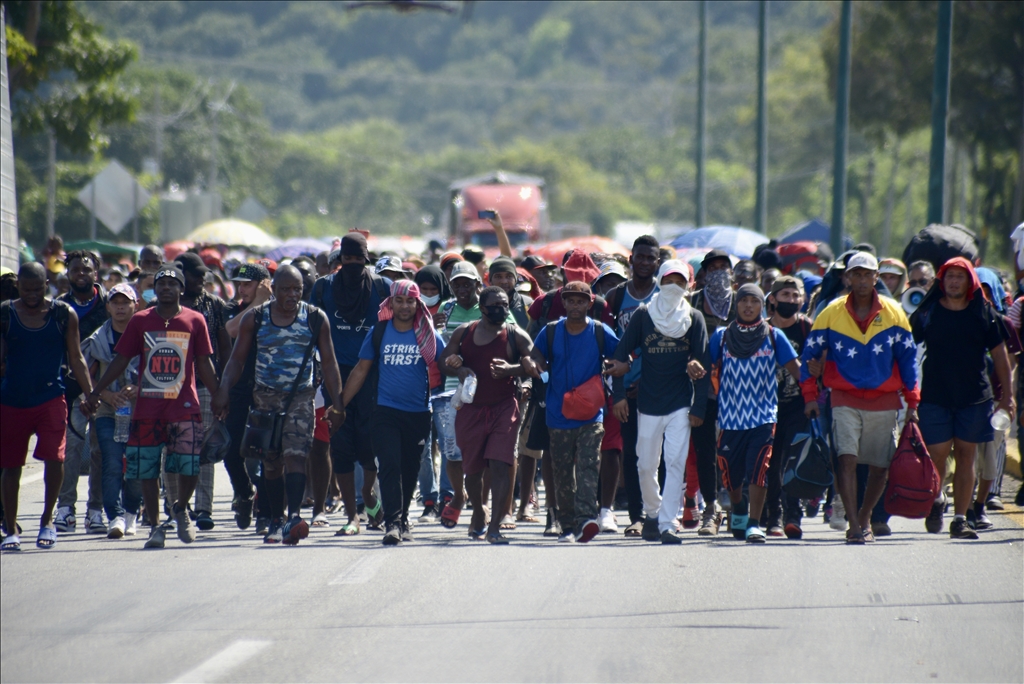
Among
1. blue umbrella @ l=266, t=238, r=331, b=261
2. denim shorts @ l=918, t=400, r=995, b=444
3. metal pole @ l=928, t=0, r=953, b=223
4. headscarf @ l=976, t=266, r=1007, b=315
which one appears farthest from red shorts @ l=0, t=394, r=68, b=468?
blue umbrella @ l=266, t=238, r=331, b=261

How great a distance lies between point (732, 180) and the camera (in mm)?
110062

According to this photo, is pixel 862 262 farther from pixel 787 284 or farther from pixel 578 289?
pixel 578 289

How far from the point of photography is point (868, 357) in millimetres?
9930

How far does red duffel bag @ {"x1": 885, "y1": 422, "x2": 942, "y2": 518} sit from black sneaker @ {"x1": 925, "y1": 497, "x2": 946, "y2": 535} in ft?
1.94

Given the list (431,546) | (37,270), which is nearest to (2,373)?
(37,270)

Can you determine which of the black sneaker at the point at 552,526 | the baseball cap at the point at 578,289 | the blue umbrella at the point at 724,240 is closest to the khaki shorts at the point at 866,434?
the baseball cap at the point at 578,289

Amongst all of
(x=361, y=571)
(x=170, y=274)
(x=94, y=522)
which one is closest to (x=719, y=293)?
(x=361, y=571)

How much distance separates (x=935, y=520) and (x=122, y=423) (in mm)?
5806

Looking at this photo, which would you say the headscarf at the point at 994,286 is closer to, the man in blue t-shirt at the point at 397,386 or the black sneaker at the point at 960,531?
the black sneaker at the point at 960,531

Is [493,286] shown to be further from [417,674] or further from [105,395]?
[417,674]

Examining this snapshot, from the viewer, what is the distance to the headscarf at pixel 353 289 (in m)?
10.8

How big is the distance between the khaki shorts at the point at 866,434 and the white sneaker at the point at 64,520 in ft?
17.8

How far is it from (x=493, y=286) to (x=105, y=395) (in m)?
2.77

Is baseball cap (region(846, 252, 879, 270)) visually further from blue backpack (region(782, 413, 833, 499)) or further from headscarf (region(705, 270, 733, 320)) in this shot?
headscarf (region(705, 270, 733, 320))
